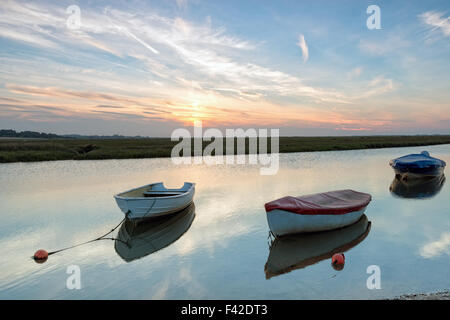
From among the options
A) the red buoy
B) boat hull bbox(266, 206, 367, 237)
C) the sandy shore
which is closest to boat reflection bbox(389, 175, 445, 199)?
boat hull bbox(266, 206, 367, 237)

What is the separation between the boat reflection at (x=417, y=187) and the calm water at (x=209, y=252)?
45 cm

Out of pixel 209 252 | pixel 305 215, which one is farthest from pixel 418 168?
pixel 209 252

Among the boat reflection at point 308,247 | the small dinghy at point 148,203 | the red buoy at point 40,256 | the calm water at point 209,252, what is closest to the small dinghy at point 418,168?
the calm water at point 209,252

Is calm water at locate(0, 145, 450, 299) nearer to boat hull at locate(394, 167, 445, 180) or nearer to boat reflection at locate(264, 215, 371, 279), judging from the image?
boat reflection at locate(264, 215, 371, 279)

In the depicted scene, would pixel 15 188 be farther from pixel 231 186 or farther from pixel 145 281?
pixel 145 281

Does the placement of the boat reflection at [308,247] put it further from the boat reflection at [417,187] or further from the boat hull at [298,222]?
the boat reflection at [417,187]

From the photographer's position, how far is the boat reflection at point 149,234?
34.2 feet

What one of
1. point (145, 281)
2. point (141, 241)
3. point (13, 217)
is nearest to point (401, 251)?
point (145, 281)

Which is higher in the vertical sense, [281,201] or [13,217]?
[281,201]

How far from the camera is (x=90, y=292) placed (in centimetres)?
764

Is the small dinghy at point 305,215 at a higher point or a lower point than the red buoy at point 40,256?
higher

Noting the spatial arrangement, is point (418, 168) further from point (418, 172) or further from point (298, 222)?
point (298, 222)

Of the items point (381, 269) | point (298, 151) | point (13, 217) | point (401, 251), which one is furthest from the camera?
point (298, 151)
